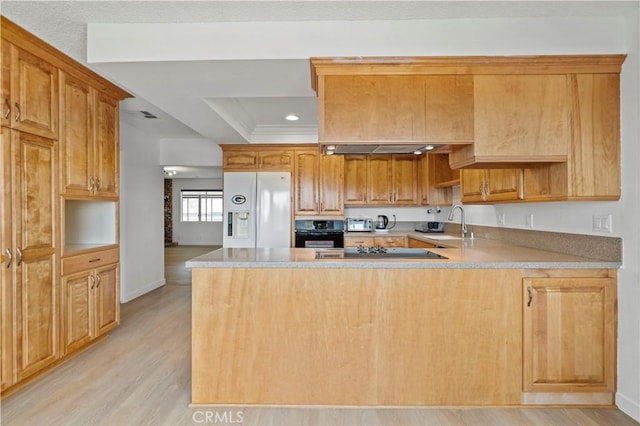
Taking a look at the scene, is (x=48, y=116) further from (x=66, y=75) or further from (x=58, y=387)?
(x=58, y=387)

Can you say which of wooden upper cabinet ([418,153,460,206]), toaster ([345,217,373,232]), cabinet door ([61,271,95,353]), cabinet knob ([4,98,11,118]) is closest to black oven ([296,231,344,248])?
toaster ([345,217,373,232])

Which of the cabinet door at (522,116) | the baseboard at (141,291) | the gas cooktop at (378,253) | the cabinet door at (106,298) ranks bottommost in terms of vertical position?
the baseboard at (141,291)

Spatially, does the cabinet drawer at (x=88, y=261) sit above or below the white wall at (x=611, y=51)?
below

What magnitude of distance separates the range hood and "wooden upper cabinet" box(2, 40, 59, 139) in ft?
6.43

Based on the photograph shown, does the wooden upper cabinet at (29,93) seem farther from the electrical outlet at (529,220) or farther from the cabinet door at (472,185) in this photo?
the electrical outlet at (529,220)

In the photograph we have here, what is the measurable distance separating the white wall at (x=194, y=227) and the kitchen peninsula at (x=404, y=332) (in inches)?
391

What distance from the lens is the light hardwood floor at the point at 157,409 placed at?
6.88 ft

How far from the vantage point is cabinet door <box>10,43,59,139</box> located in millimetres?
2334

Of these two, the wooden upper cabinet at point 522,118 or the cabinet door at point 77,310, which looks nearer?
the wooden upper cabinet at point 522,118

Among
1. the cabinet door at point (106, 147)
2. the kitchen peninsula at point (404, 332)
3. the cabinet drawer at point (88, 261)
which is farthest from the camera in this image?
the cabinet door at point (106, 147)

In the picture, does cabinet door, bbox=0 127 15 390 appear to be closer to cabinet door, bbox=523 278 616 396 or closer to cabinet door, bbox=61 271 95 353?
cabinet door, bbox=61 271 95 353

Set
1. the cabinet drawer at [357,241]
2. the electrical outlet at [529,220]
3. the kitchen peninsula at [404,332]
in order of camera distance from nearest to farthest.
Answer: the kitchen peninsula at [404,332], the electrical outlet at [529,220], the cabinet drawer at [357,241]

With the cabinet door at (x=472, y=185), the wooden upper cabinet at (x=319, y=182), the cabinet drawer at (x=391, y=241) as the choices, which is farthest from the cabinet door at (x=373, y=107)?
the wooden upper cabinet at (x=319, y=182)

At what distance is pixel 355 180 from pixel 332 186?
0.36 m
